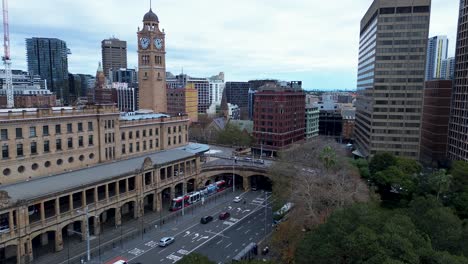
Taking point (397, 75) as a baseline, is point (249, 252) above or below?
below

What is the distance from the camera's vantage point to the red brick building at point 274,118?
12756 cm

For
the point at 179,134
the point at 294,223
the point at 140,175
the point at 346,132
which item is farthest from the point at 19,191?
the point at 346,132

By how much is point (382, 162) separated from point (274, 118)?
51.7m

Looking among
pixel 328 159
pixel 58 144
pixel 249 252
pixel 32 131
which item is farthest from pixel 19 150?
pixel 328 159

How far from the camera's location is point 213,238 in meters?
62.7

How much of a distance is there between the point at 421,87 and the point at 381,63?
13008mm

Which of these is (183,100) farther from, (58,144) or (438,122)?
(58,144)

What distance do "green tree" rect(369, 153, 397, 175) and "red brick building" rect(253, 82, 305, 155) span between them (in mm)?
46119

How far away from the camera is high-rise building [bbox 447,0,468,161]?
299ft

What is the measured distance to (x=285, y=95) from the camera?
417 ft

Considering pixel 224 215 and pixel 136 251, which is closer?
pixel 136 251

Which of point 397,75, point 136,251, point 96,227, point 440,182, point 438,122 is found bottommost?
point 136,251

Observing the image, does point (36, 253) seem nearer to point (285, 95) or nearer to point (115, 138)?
point (115, 138)

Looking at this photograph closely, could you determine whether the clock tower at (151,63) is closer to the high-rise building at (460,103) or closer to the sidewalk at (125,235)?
the sidewalk at (125,235)
